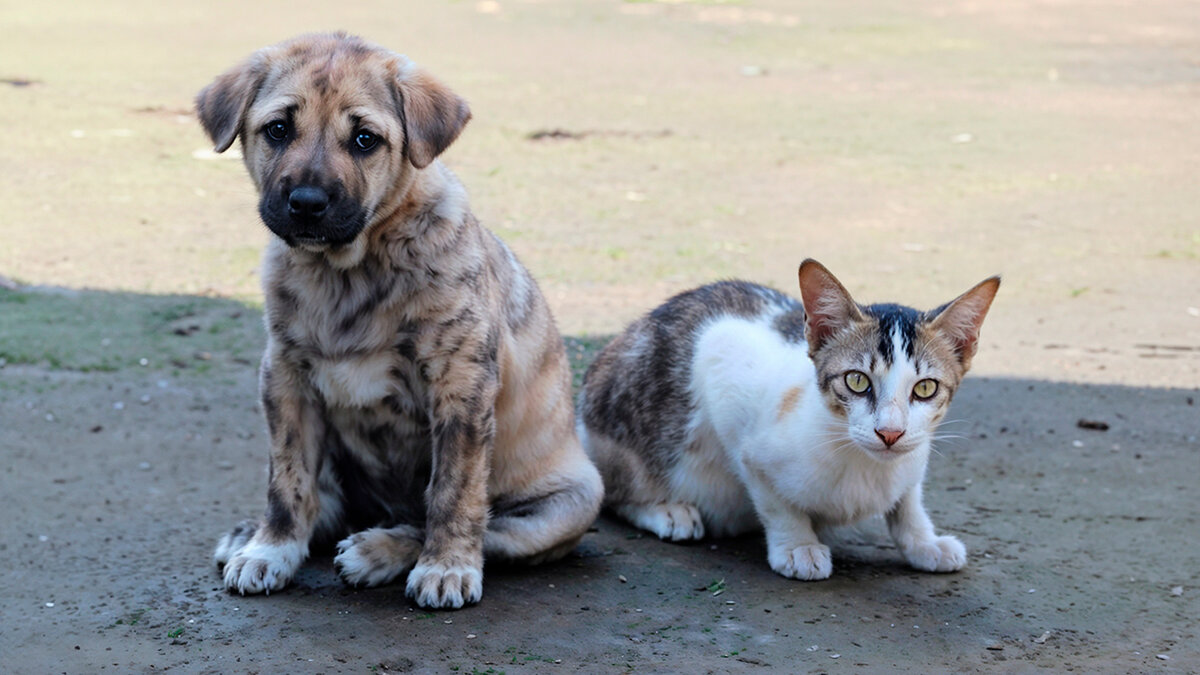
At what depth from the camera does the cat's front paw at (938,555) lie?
172 inches

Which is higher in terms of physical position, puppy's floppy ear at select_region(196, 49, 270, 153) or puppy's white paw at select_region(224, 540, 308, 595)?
puppy's floppy ear at select_region(196, 49, 270, 153)

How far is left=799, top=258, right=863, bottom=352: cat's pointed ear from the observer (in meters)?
4.07

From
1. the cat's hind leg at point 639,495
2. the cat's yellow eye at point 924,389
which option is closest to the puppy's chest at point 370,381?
the cat's hind leg at point 639,495

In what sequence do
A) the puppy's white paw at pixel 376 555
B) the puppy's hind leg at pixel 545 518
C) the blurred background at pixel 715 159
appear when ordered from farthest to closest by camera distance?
the blurred background at pixel 715 159
the puppy's hind leg at pixel 545 518
the puppy's white paw at pixel 376 555

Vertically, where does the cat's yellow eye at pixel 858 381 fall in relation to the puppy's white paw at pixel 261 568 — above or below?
above

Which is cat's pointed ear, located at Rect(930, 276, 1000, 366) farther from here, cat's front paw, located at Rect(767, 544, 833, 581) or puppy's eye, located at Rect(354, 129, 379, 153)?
puppy's eye, located at Rect(354, 129, 379, 153)

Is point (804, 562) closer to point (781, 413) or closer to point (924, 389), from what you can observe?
point (781, 413)

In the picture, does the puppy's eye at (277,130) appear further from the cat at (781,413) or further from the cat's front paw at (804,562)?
the cat's front paw at (804,562)

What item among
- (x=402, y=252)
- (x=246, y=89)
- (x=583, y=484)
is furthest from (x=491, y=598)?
(x=246, y=89)

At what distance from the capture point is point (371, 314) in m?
3.93

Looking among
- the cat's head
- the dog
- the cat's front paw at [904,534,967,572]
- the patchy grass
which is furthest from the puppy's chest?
the patchy grass

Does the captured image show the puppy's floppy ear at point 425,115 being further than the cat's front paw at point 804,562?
No

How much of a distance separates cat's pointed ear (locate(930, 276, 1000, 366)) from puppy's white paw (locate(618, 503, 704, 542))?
3.93 feet

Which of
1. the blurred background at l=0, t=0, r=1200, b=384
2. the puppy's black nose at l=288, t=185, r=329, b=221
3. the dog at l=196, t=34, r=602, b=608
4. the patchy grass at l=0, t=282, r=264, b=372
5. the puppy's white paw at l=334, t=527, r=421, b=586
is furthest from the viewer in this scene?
the blurred background at l=0, t=0, r=1200, b=384
